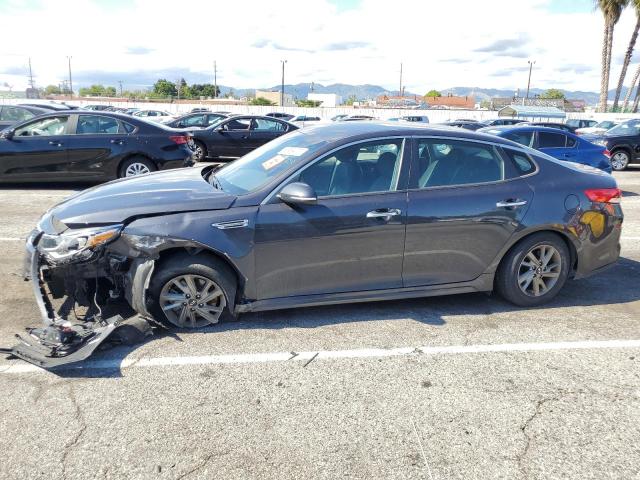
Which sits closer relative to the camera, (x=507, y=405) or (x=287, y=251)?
(x=507, y=405)

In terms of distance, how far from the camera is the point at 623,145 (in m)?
16.5

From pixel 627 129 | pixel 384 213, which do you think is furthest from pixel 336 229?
pixel 627 129

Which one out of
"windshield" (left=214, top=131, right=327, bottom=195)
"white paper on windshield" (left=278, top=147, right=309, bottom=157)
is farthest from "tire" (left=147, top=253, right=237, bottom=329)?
"white paper on windshield" (left=278, top=147, right=309, bottom=157)

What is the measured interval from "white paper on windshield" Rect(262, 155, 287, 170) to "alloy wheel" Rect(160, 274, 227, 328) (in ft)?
3.70

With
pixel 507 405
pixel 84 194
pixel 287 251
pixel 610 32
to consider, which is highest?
pixel 610 32

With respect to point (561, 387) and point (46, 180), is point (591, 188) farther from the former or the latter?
point (46, 180)

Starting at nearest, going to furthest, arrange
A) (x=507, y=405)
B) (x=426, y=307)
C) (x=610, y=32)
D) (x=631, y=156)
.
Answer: (x=507, y=405)
(x=426, y=307)
(x=631, y=156)
(x=610, y=32)

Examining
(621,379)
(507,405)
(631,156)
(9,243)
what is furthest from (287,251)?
(631,156)

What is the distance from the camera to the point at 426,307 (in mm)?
4719

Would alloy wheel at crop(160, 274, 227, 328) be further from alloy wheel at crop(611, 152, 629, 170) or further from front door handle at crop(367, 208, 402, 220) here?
alloy wheel at crop(611, 152, 629, 170)

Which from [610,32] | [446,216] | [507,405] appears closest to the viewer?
[507,405]

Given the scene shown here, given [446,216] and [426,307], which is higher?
[446,216]

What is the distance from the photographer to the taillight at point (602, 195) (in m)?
4.81

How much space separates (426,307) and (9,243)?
503 cm
